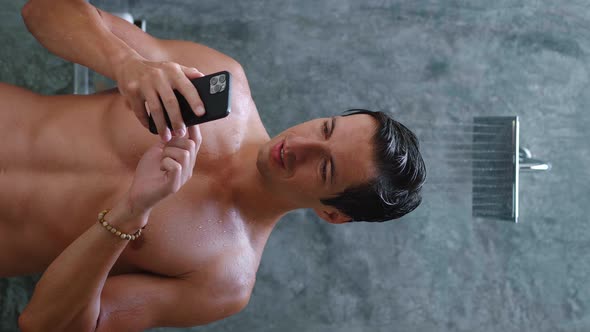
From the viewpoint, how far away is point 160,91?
2.74 feet

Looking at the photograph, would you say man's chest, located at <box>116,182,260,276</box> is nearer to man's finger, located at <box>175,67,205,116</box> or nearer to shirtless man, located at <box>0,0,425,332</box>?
shirtless man, located at <box>0,0,425,332</box>

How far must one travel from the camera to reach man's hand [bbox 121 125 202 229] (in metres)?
0.89

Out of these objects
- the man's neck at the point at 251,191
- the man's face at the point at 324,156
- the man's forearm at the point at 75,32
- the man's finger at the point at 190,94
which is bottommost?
the man's neck at the point at 251,191

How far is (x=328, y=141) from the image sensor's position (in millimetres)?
1158

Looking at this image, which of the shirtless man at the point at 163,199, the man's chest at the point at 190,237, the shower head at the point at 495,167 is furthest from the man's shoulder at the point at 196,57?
the shower head at the point at 495,167

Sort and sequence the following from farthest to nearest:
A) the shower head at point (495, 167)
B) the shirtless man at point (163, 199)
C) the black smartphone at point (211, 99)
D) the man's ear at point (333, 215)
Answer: the shower head at point (495, 167) → the man's ear at point (333, 215) → the shirtless man at point (163, 199) → the black smartphone at point (211, 99)

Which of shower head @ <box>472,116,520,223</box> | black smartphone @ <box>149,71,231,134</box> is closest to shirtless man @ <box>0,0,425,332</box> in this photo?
black smartphone @ <box>149,71,231,134</box>

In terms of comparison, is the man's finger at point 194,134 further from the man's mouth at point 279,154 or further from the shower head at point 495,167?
the shower head at point 495,167

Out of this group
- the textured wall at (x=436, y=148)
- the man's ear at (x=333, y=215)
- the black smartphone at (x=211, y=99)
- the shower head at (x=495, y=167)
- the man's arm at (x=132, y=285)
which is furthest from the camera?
the textured wall at (x=436, y=148)

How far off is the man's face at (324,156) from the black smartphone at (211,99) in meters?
0.35

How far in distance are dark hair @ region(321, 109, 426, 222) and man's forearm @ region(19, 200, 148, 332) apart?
446mm

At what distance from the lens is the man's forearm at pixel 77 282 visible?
946mm

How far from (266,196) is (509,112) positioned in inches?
38.6

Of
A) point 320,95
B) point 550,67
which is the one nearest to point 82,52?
point 320,95
